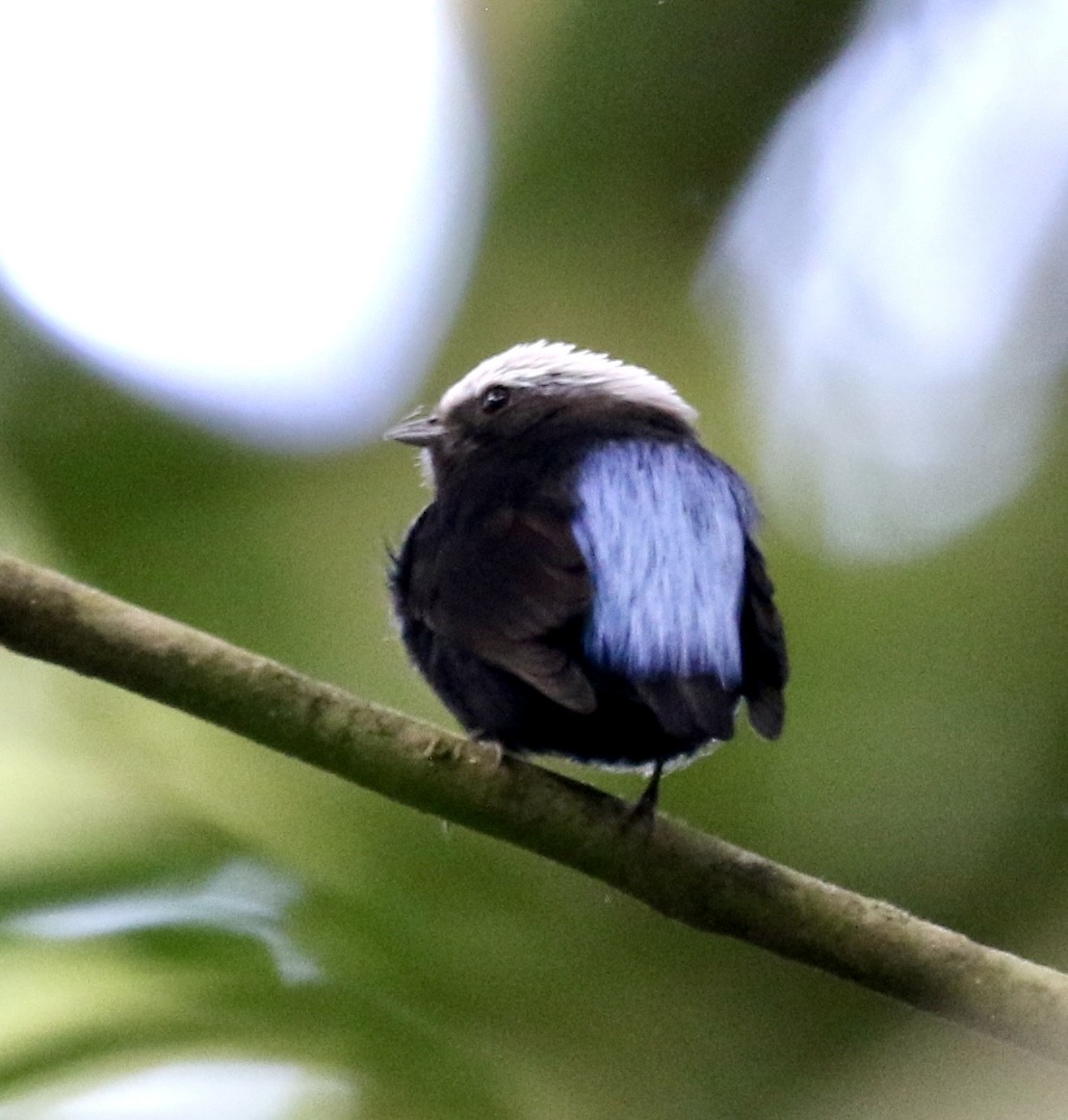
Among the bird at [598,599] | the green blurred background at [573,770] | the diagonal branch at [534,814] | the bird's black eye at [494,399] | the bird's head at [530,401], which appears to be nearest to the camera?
the diagonal branch at [534,814]

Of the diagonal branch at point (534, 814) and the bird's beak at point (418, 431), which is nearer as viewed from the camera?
the diagonal branch at point (534, 814)

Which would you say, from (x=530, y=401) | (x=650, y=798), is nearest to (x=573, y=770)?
(x=650, y=798)

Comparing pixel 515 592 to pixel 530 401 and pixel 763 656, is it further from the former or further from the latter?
pixel 530 401

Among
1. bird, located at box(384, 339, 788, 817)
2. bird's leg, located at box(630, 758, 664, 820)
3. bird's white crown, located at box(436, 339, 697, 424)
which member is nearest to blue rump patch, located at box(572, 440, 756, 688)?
bird, located at box(384, 339, 788, 817)

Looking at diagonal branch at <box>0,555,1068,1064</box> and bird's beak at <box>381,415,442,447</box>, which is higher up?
bird's beak at <box>381,415,442,447</box>

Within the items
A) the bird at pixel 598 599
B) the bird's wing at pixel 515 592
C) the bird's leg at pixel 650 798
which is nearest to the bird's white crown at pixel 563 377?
the bird at pixel 598 599

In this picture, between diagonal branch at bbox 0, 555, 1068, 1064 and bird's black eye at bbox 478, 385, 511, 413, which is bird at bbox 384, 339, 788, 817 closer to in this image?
diagonal branch at bbox 0, 555, 1068, 1064

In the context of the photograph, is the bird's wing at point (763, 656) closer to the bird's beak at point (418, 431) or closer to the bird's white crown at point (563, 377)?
the bird's white crown at point (563, 377)
